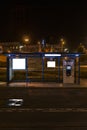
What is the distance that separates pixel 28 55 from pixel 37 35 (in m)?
60.6

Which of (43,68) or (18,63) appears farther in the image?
(43,68)

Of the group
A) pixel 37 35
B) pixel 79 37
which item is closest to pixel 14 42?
pixel 37 35
